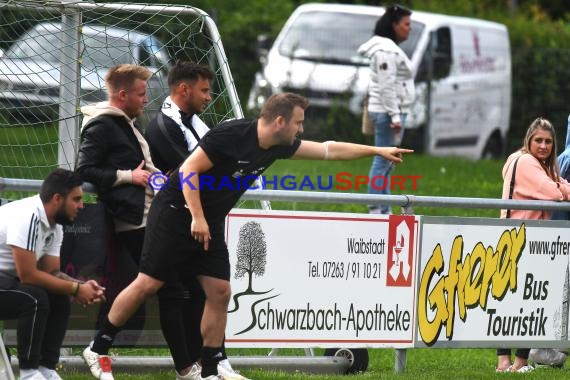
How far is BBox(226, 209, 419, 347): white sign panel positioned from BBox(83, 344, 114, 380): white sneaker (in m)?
0.98

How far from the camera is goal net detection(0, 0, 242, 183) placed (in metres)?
9.47

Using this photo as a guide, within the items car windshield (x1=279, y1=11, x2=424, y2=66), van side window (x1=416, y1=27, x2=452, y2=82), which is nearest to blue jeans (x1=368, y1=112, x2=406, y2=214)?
car windshield (x1=279, y1=11, x2=424, y2=66)

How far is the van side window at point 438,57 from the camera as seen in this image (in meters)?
20.8

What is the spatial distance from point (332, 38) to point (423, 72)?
152 cm

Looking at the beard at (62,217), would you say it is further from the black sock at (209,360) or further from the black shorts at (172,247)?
the black sock at (209,360)

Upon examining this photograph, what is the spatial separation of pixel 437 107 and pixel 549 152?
11.0 meters

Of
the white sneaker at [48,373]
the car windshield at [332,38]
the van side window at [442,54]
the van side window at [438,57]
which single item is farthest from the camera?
the van side window at [442,54]

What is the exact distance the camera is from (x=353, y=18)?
2119 cm

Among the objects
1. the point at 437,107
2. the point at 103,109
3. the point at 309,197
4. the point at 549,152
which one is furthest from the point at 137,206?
the point at 437,107

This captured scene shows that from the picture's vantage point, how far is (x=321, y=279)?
29.7ft

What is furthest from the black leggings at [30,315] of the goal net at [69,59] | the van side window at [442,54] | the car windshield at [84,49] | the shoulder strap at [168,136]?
the van side window at [442,54]

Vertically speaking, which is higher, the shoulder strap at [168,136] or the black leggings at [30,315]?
the shoulder strap at [168,136]

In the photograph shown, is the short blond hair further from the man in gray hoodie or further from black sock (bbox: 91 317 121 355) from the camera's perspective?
black sock (bbox: 91 317 121 355)

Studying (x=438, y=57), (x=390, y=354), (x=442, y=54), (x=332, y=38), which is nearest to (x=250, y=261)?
(x=390, y=354)
